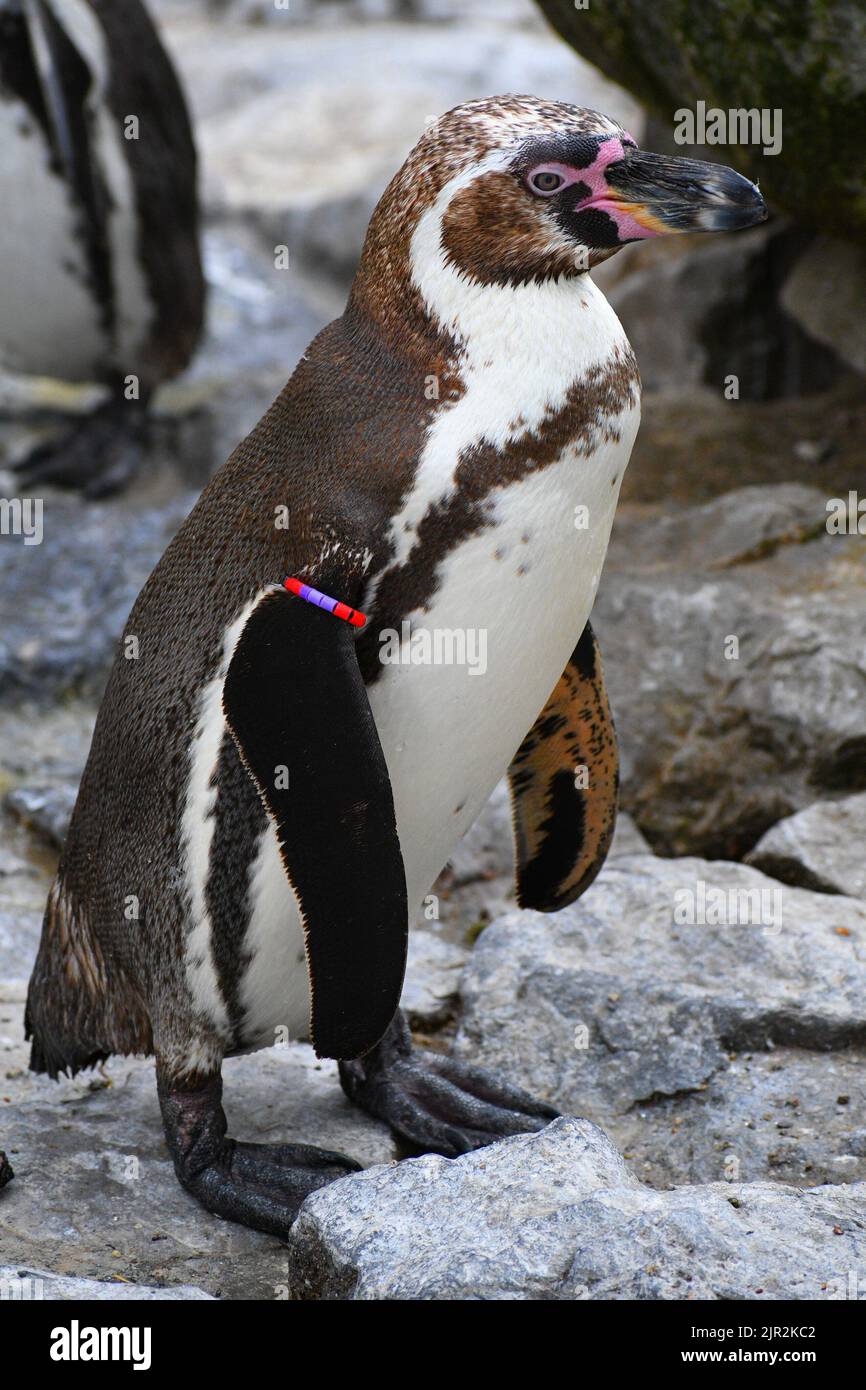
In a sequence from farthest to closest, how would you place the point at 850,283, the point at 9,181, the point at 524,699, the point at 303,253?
the point at 303,253
the point at 9,181
the point at 850,283
the point at 524,699

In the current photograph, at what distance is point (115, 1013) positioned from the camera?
2.73 metres

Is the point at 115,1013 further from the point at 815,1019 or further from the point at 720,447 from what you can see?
the point at 720,447

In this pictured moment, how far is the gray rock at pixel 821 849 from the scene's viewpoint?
3275mm

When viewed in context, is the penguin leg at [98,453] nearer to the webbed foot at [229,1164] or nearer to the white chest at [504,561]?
the webbed foot at [229,1164]

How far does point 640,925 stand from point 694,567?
1340mm

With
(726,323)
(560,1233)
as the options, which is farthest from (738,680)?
(560,1233)

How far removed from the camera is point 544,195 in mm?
2207

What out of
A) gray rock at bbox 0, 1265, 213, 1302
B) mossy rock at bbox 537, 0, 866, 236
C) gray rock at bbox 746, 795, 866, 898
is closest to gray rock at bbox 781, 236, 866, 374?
mossy rock at bbox 537, 0, 866, 236

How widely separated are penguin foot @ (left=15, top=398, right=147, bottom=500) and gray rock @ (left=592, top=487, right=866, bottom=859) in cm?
236

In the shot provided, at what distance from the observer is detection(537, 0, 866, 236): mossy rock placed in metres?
3.69

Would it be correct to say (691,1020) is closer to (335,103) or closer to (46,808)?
(46,808)

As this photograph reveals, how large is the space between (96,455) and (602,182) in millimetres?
4039

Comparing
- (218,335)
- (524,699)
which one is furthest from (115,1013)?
(218,335)

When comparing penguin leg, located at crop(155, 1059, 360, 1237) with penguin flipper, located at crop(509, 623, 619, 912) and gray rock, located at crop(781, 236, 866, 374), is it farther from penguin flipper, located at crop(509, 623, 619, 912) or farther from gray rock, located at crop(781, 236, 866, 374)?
gray rock, located at crop(781, 236, 866, 374)
